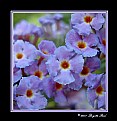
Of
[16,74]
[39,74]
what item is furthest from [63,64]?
[16,74]

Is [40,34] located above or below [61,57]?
above

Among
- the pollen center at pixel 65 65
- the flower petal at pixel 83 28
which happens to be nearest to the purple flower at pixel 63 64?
the pollen center at pixel 65 65

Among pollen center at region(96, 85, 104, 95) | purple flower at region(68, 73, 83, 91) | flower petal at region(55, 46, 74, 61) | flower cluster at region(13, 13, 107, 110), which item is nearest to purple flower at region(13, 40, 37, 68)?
flower cluster at region(13, 13, 107, 110)

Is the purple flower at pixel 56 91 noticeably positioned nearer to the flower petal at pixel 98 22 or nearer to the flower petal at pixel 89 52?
the flower petal at pixel 89 52

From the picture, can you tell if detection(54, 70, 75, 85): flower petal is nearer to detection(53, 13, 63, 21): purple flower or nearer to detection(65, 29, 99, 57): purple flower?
detection(65, 29, 99, 57): purple flower
